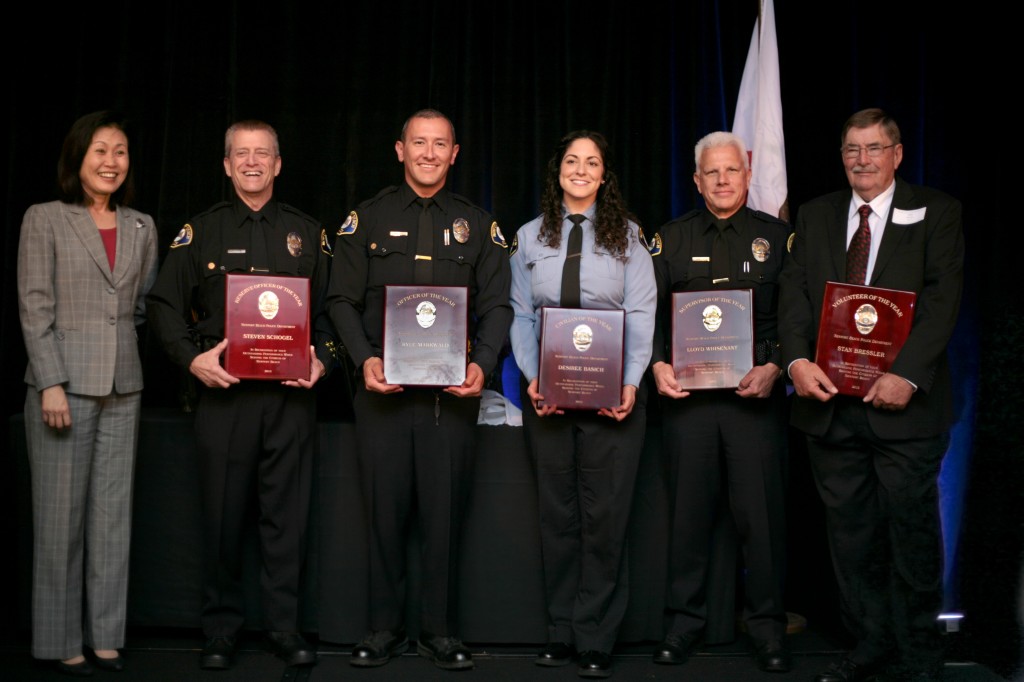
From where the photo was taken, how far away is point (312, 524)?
356 cm

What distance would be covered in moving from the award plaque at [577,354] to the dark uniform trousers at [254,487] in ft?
2.85

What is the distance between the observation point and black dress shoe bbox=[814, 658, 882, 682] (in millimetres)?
3193

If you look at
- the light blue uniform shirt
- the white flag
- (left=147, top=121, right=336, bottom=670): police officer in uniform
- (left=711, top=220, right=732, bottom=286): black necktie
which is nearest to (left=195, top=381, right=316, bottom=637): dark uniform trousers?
(left=147, top=121, right=336, bottom=670): police officer in uniform

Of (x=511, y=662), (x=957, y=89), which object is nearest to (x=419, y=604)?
(x=511, y=662)

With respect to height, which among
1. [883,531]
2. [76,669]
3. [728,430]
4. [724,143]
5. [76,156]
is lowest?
[76,669]

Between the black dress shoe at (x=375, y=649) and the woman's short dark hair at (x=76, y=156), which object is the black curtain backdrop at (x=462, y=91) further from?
→ the black dress shoe at (x=375, y=649)

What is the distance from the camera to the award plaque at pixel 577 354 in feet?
10.6

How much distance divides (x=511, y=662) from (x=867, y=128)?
2.17m

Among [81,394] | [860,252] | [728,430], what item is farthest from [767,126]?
[81,394]

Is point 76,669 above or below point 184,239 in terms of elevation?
below

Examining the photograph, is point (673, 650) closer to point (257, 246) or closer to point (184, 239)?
point (257, 246)

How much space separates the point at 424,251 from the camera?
11.1 ft

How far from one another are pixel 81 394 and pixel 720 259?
7.29ft

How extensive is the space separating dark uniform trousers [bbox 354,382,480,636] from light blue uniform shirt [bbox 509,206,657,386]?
30 centimetres
